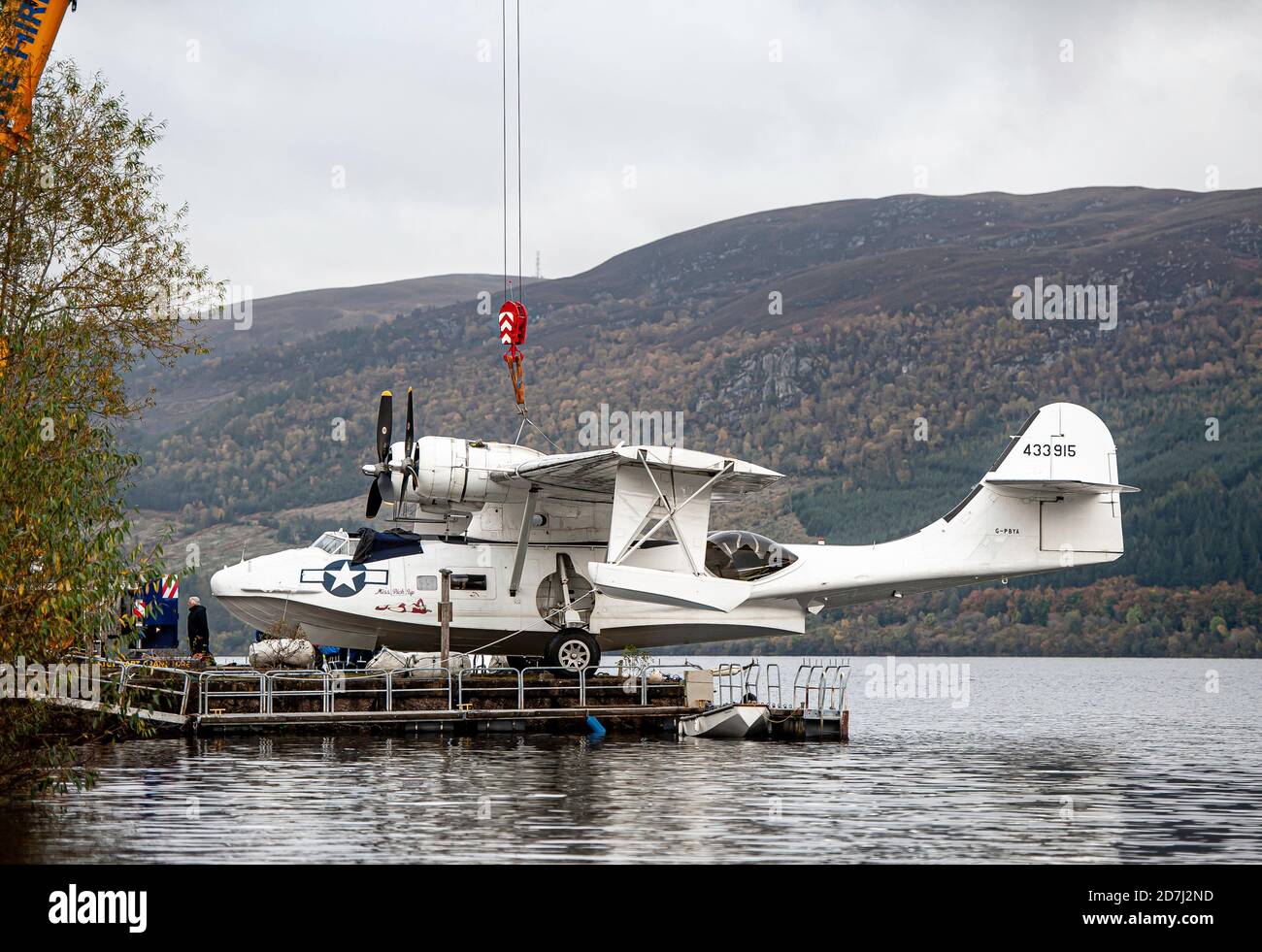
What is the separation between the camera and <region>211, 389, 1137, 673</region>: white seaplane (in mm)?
28250

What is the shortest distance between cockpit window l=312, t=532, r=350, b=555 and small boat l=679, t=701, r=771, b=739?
7419 millimetres

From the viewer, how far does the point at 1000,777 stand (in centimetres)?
2369

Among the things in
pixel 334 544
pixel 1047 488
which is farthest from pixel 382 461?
pixel 1047 488

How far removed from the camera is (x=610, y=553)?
2795 centimetres

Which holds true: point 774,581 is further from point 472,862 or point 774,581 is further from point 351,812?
point 472,862

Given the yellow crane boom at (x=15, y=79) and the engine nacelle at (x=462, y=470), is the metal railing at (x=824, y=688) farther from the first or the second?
the yellow crane boom at (x=15, y=79)

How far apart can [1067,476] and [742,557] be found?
7.26m

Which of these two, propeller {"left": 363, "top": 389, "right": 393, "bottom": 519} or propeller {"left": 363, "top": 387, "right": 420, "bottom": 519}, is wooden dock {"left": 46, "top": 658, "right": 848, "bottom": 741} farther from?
propeller {"left": 363, "top": 389, "right": 393, "bottom": 519}

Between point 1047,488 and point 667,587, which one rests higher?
point 1047,488

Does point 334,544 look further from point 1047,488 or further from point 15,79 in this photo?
point 1047,488
